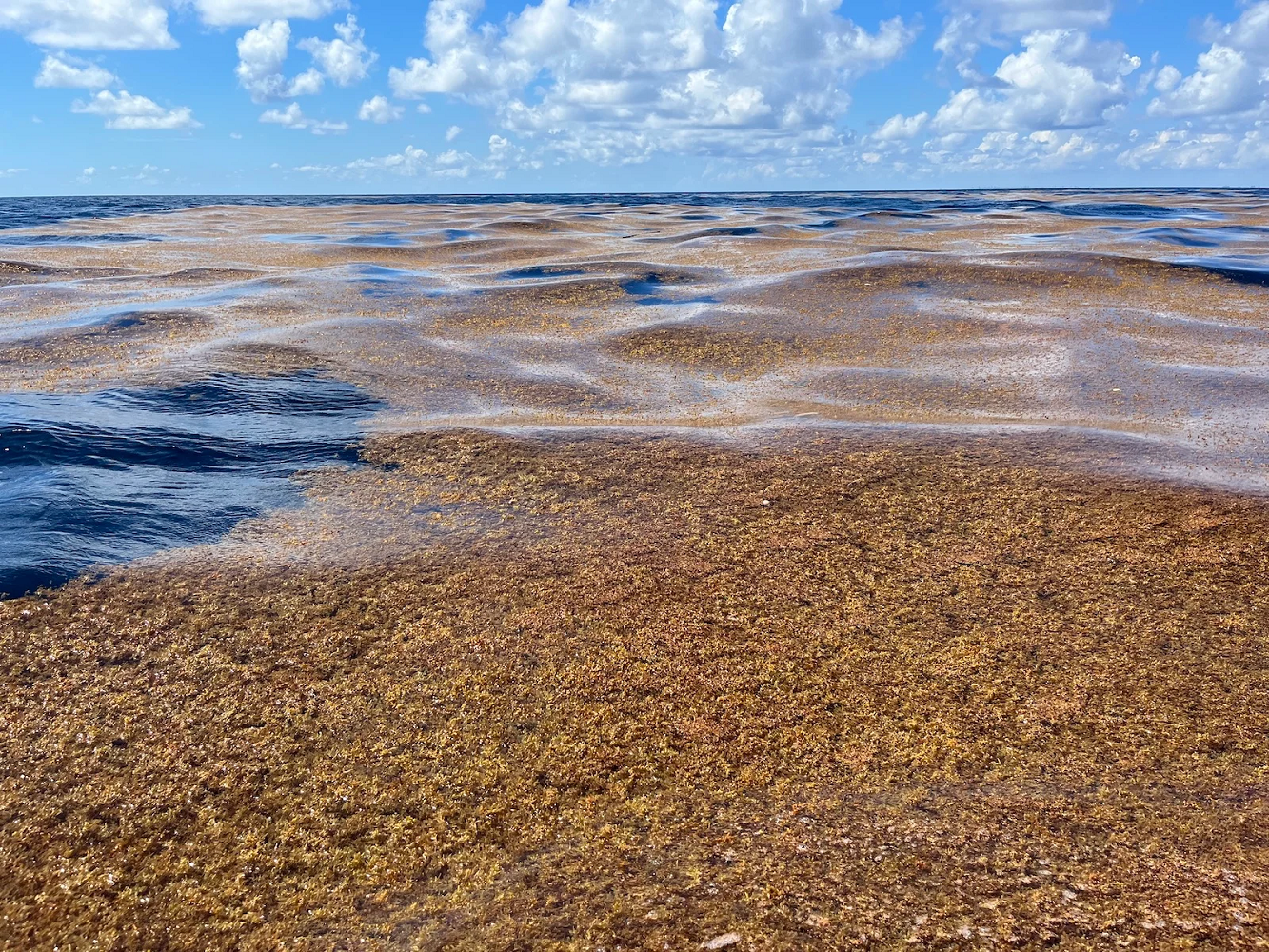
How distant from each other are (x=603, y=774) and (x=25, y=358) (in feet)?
33.8

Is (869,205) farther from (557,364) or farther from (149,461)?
(149,461)

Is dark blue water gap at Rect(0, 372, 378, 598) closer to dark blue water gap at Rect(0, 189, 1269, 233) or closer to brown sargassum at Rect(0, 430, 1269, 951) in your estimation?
brown sargassum at Rect(0, 430, 1269, 951)

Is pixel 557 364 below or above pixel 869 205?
below

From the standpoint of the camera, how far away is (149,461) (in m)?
6.72

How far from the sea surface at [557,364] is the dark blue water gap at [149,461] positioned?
0.03 meters

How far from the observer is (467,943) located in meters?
2.48

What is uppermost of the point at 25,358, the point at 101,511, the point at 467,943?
the point at 25,358

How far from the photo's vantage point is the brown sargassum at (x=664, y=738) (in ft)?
8.43

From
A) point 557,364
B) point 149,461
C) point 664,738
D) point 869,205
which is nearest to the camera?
point 664,738

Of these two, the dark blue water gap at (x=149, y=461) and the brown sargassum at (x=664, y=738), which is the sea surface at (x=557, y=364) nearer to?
the dark blue water gap at (x=149, y=461)

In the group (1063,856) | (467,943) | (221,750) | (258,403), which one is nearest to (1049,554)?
(1063,856)

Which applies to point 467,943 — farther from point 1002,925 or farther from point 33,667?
point 33,667

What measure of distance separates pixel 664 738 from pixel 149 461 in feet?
17.4

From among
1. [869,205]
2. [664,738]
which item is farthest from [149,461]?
[869,205]
